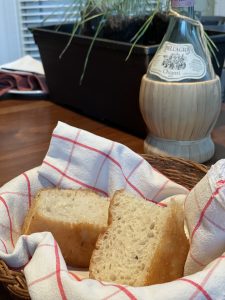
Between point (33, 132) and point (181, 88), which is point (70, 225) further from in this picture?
point (33, 132)

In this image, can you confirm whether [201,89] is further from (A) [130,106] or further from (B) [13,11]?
(B) [13,11]

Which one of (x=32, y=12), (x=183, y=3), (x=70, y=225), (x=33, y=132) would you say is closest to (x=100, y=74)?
(x=33, y=132)

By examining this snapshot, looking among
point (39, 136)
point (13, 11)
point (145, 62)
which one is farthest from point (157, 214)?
point (13, 11)

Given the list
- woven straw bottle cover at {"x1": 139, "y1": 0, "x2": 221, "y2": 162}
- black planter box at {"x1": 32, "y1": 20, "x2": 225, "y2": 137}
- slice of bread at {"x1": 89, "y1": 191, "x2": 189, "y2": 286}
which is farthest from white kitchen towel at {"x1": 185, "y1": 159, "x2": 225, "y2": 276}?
black planter box at {"x1": 32, "y1": 20, "x2": 225, "y2": 137}

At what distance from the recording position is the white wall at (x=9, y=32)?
2.58m

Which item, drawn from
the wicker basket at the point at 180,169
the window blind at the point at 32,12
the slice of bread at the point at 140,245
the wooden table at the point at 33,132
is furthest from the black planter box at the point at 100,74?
the window blind at the point at 32,12

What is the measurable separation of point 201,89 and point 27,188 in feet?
1.23

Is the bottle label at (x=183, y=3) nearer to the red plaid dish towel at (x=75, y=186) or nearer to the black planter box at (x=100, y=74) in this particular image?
the black planter box at (x=100, y=74)

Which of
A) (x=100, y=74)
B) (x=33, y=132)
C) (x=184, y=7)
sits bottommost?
(x=33, y=132)

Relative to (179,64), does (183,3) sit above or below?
above

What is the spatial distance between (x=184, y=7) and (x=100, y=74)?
324 mm

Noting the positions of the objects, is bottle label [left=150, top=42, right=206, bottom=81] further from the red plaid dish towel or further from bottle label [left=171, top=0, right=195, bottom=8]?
the red plaid dish towel

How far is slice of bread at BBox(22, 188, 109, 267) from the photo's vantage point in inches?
25.1

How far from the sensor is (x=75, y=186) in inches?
30.2
